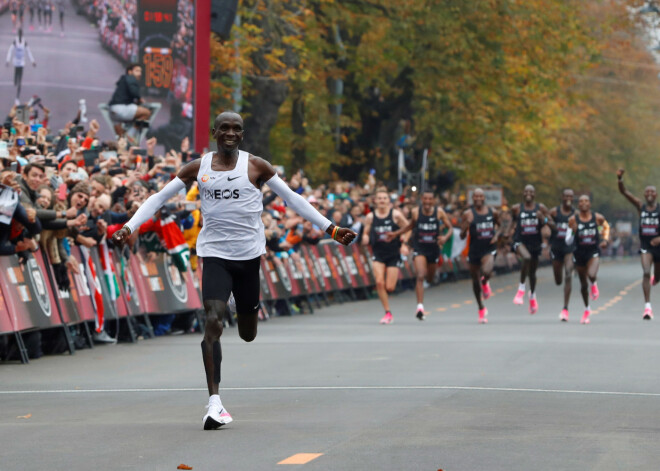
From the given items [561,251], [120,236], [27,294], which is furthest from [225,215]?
[561,251]

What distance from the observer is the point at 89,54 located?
2988 centimetres

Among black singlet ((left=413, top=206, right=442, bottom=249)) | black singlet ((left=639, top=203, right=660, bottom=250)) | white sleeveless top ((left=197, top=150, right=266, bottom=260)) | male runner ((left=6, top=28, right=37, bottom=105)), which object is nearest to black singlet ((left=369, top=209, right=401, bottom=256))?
black singlet ((left=413, top=206, right=442, bottom=249))

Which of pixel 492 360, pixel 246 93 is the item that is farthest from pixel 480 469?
pixel 246 93

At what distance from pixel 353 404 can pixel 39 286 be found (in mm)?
6525

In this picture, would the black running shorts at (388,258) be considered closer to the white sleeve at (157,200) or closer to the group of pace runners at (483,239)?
the group of pace runners at (483,239)

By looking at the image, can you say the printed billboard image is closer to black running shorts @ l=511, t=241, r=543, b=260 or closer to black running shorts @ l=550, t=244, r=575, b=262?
black running shorts @ l=511, t=241, r=543, b=260

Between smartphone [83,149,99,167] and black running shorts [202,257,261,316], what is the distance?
973 cm

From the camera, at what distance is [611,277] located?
5375 centimetres

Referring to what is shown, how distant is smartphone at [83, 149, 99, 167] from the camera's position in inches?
819

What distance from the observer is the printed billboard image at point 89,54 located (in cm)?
2931

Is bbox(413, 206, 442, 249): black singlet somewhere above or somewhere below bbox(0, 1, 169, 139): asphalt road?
below

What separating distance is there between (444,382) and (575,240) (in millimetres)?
12481

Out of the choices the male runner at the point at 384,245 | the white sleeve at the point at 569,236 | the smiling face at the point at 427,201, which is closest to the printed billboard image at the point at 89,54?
the male runner at the point at 384,245

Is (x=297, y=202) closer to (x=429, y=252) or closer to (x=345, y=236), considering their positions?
(x=345, y=236)
